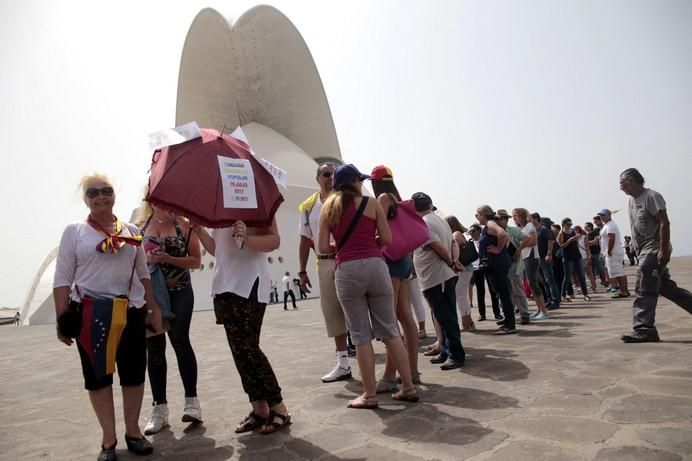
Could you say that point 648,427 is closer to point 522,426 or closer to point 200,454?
point 522,426

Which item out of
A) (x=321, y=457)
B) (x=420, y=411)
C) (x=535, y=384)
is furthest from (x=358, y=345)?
(x=535, y=384)

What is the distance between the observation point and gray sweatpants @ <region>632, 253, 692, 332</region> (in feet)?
14.1

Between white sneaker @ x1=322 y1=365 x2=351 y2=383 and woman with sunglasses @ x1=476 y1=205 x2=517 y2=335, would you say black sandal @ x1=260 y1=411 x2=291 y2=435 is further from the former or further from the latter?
woman with sunglasses @ x1=476 y1=205 x2=517 y2=335

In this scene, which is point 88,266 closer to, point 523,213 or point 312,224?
point 312,224

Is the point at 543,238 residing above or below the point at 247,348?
above

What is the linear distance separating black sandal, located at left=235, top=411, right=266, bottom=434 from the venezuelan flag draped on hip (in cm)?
80

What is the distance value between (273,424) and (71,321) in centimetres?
124

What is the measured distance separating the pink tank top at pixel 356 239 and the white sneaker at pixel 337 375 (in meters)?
1.39

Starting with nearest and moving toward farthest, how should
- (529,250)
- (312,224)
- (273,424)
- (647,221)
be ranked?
(273,424), (312,224), (647,221), (529,250)

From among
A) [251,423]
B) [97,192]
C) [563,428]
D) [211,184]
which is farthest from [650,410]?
[97,192]

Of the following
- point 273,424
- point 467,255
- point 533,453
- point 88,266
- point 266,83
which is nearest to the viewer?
point 533,453

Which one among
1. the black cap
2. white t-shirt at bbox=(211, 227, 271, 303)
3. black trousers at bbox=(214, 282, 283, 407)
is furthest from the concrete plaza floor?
the black cap

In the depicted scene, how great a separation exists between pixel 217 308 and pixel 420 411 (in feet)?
4.53

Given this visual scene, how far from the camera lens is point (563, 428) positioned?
2.28 metres
